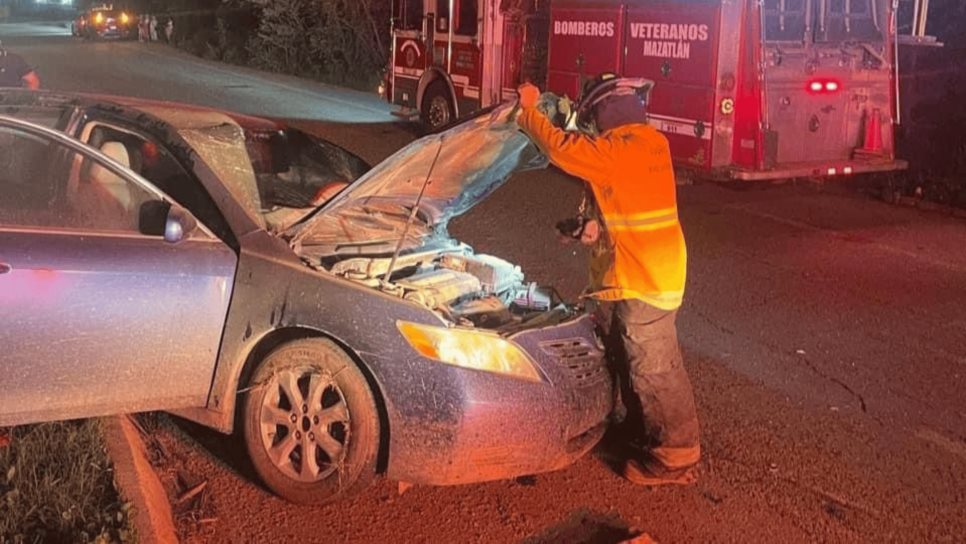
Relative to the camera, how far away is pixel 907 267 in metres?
8.68

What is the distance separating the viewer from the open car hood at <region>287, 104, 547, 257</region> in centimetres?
443

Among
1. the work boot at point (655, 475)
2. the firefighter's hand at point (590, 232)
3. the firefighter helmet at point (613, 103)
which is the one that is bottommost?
the work boot at point (655, 475)

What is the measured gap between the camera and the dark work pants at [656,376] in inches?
177

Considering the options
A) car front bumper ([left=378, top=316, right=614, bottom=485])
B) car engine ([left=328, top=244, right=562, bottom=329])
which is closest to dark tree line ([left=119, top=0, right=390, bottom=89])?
car engine ([left=328, top=244, right=562, bottom=329])

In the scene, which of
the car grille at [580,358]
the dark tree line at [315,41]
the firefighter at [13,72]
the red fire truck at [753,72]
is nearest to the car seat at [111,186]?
the car grille at [580,358]

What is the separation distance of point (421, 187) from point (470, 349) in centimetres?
103

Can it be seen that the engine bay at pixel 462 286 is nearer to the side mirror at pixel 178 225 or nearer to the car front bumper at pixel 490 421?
the car front bumper at pixel 490 421

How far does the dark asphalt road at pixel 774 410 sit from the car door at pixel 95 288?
63 centimetres

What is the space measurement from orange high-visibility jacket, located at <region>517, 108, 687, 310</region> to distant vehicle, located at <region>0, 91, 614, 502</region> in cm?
25

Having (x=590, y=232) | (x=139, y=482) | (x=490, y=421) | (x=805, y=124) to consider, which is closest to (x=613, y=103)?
(x=590, y=232)

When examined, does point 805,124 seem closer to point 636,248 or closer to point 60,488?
point 636,248

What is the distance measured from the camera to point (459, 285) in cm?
477

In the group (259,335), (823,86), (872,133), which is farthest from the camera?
(872,133)

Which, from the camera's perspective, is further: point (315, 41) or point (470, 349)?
point (315, 41)
